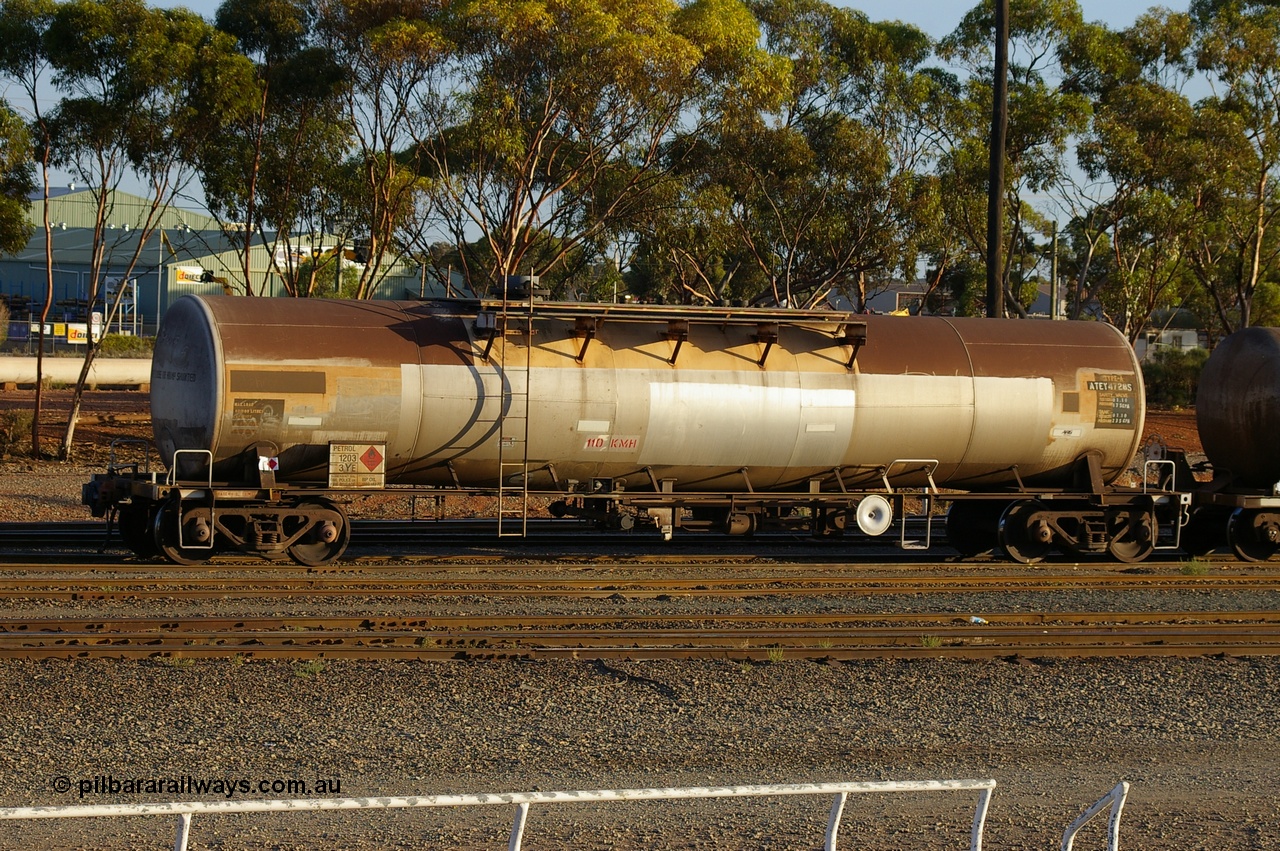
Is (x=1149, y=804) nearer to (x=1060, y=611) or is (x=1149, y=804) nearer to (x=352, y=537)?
(x=1060, y=611)

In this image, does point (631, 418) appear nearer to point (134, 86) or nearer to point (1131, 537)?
point (1131, 537)

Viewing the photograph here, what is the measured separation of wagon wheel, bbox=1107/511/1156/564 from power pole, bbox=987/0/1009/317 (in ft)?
20.5

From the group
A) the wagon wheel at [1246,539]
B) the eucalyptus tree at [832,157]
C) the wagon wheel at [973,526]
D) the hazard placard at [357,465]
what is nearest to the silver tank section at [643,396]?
the hazard placard at [357,465]

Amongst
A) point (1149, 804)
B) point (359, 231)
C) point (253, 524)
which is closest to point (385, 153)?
point (359, 231)

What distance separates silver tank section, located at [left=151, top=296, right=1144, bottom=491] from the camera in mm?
15211

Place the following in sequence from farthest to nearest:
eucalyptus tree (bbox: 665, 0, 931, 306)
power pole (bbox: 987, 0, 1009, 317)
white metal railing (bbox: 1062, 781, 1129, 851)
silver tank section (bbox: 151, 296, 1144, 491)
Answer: eucalyptus tree (bbox: 665, 0, 931, 306) → power pole (bbox: 987, 0, 1009, 317) → silver tank section (bbox: 151, 296, 1144, 491) → white metal railing (bbox: 1062, 781, 1129, 851)

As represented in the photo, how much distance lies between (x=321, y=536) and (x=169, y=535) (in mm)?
1842

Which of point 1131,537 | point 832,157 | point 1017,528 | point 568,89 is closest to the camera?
point 1017,528

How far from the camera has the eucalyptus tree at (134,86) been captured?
91.3 ft

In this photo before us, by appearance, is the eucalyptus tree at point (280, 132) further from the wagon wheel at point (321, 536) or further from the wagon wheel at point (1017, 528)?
the wagon wheel at point (1017, 528)

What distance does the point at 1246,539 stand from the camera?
60.7 feet

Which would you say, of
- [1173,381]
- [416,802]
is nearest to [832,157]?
[1173,381]

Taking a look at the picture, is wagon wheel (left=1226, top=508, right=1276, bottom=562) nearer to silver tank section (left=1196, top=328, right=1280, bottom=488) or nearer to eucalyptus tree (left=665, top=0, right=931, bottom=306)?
silver tank section (left=1196, top=328, right=1280, bottom=488)

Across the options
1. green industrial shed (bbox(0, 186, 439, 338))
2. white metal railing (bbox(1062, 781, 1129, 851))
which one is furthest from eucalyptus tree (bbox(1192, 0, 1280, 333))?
green industrial shed (bbox(0, 186, 439, 338))
